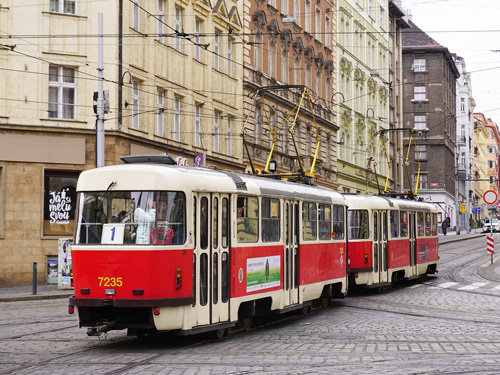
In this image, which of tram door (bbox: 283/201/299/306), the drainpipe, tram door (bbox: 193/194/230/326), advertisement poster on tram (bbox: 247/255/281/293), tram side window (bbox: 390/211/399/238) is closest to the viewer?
tram door (bbox: 193/194/230/326)

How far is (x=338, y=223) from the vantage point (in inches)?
837

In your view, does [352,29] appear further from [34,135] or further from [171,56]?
[34,135]

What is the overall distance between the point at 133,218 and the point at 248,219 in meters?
2.76

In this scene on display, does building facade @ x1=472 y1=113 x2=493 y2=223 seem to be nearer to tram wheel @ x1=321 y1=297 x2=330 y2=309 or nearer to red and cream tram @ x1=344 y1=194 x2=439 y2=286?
red and cream tram @ x1=344 y1=194 x2=439 y2=286

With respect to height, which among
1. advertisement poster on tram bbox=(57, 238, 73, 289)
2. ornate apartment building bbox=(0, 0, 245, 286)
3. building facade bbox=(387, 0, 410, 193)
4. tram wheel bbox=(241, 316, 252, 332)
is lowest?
tram wheel bbox=(241, 316, 252, 332)

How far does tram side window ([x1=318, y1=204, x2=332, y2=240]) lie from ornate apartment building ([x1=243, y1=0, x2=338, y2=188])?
1613 centimetres

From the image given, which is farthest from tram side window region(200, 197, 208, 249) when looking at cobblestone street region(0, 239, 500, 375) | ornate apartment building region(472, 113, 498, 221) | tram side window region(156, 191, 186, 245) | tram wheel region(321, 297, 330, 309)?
ornate apartment building region(472, 113, 498, 221)

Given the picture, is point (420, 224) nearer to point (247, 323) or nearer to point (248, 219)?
point (247, 323)

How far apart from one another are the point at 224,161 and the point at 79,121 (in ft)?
Answer: 32.4

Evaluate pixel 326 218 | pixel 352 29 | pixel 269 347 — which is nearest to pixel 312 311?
pixel 326 218

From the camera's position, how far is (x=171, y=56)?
3450cm

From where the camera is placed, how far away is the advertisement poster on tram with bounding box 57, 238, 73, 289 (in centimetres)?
2603

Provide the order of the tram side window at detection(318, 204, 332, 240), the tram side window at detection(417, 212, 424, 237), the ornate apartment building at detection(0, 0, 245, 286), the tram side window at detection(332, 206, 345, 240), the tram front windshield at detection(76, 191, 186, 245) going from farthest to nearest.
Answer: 1. the tram side window at detection(417, 212, 424, 237)
2. the ornate apartment building at detection(0, 0, 245, 286)
3. the tram side window at detection(332, 206, 345, 240)
4. the tram side window at detection(318, 204, 332, 240)
5. the tram front windshield at detection(76, 191, 186, 245)

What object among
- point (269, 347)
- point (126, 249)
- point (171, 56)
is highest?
point (171, 56)
